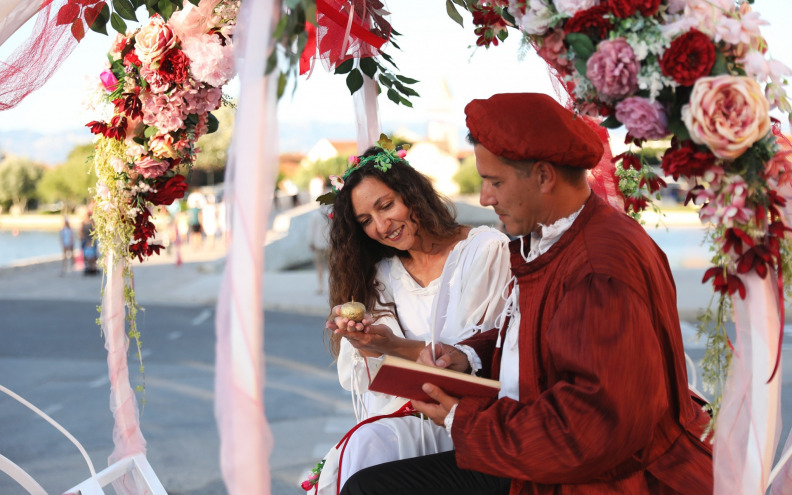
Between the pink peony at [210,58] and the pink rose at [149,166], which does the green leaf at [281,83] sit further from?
the pink rose at [149,166]

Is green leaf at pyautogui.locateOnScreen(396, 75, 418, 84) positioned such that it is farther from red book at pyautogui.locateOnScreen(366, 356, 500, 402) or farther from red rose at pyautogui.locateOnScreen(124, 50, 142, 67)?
red book at pyautogui.locateOnScreen(366, 356, 500, 402)

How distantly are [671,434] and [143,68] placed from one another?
2140 mm

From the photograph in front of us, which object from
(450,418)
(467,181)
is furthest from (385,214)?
(467,181)

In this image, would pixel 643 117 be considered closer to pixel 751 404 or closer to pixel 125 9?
pixel 751 404

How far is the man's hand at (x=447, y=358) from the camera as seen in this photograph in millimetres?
2443

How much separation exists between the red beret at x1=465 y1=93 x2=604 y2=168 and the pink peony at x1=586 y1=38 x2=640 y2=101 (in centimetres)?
19

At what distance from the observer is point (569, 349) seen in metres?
1.72

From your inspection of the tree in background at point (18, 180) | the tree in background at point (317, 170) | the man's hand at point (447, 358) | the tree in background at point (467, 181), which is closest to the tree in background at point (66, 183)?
the tree in background at point (18, 180)

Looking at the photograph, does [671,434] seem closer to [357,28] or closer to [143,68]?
[357,28]

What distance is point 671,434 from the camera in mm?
1861

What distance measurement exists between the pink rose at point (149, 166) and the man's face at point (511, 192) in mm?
1436

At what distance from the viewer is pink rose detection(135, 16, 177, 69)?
2.66m

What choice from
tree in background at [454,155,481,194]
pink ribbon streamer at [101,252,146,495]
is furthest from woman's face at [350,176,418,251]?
tree in background at [454,155,481,194]

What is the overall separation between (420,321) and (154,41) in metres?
1.45
